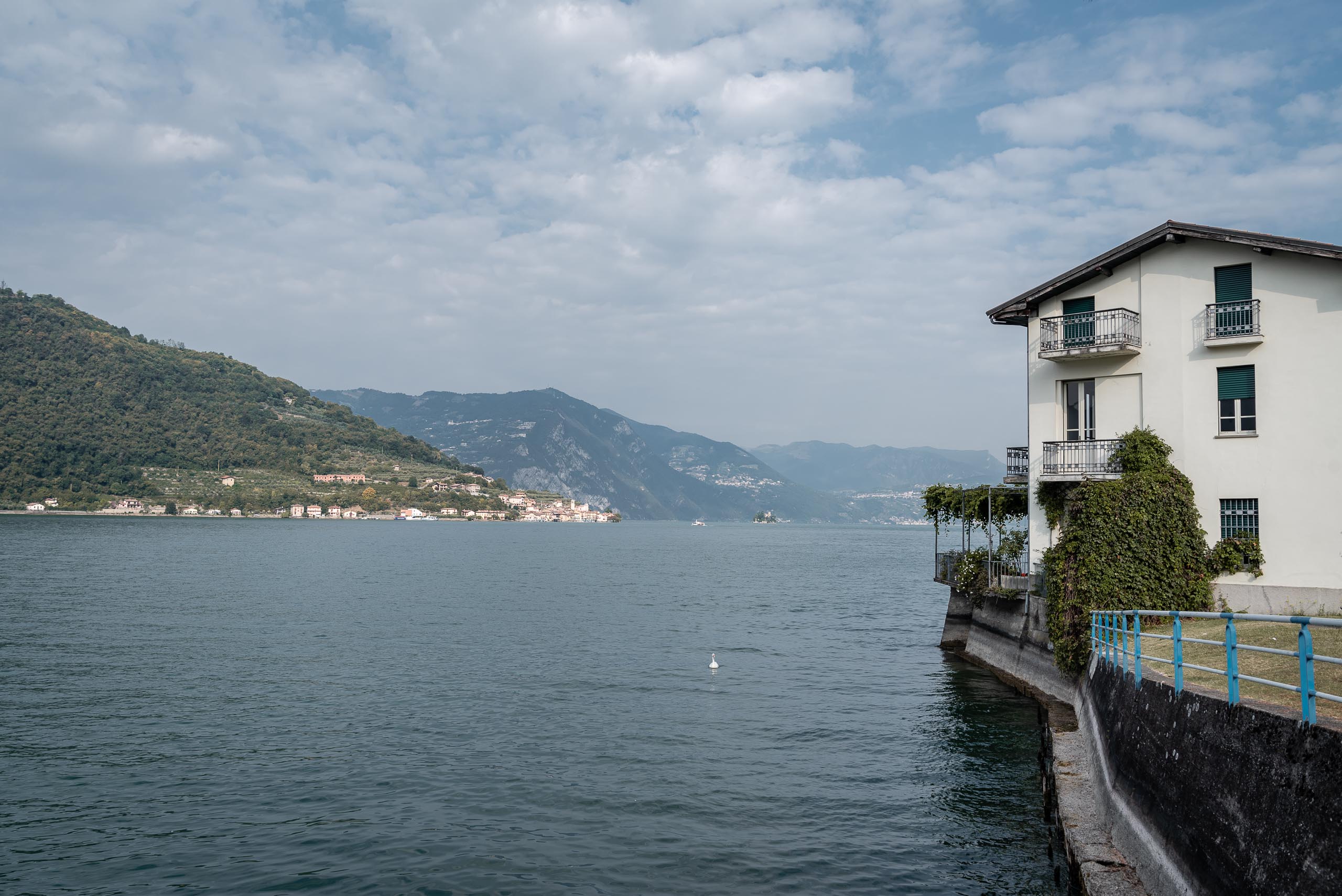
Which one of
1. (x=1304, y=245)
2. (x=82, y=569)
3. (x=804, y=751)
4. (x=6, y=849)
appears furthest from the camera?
(x=82, y=569)

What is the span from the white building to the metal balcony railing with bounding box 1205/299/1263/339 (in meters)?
0.04

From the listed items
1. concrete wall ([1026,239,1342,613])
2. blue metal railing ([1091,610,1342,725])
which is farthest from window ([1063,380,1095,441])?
blue metal railing ([1091,610,1342,725])

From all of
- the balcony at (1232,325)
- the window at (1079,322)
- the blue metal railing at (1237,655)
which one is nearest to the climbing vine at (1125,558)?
the balcony at (1232,325)

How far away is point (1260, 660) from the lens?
15.3 metres

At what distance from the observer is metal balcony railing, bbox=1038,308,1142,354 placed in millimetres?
26344

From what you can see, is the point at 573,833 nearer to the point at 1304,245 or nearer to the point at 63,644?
the point at 1304,245

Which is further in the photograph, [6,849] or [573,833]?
[573,833]

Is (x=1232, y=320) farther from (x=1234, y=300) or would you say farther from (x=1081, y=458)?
(x=1081, y=458)

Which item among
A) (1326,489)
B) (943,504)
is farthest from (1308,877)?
(943,504)

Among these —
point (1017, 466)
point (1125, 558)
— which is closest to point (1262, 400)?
point (1125, 558)

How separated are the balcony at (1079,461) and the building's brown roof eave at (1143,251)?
4.85 metres

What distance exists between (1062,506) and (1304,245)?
32.5 feet

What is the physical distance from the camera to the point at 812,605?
5966cm

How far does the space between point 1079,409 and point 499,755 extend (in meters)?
20.6
